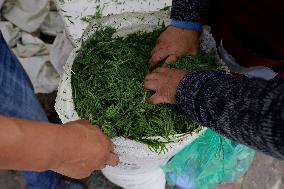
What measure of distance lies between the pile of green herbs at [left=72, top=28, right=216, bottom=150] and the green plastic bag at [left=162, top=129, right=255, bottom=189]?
1.37ft

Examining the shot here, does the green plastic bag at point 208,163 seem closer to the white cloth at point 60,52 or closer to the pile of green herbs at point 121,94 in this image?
the pile of green herbs at point 121,94

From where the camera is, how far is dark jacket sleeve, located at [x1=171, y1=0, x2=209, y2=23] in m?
1.42

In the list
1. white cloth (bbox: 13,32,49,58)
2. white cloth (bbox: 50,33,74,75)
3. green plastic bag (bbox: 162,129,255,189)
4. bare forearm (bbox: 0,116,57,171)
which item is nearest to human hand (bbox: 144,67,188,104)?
bare forearm (bbox: 0,116,57,171)

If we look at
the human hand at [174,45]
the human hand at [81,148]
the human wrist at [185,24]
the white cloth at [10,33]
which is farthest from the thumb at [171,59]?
the white cloth at [10,33]

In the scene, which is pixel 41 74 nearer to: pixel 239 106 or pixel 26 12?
pixel 26 12

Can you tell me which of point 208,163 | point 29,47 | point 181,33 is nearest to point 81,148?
point 181,33

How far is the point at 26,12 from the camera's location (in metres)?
2.23

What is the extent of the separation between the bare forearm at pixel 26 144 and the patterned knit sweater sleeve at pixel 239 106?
37cm

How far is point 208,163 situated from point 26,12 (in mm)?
1192

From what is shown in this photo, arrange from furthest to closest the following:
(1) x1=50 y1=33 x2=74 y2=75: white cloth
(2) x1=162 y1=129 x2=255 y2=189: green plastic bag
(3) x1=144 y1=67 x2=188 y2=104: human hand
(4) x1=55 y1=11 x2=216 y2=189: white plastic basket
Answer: (1) x1=50 y1=33 x2=74 y2=75: white cloth < (2) x1=162 y1=129 x2=255 y2=189: green plastic bag < (4) x1=55 y1=11 x2=216 y2=189: white plastic basket < (3) x1=144 y1=67 x2=188 y2=104: human hand

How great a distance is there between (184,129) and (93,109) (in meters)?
0.29

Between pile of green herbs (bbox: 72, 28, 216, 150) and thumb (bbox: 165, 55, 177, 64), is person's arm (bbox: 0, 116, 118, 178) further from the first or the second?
thumb (bbox: 165, 55, 177, 64)

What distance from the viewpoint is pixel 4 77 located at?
5.36ft

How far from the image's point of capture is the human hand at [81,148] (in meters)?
1.12
